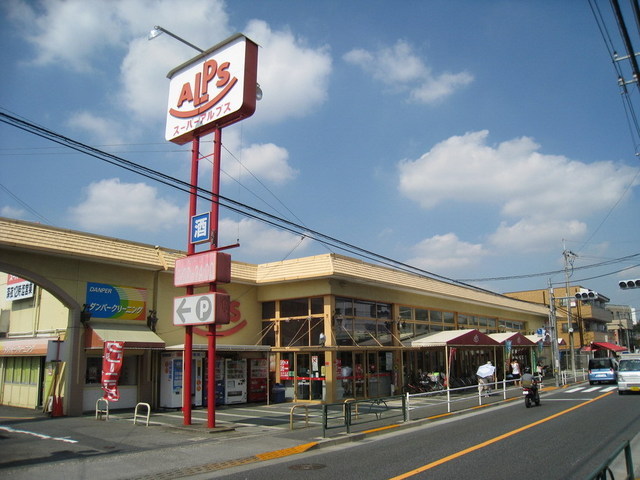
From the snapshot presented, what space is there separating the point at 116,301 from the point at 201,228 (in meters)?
6.93

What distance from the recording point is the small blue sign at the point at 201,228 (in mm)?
15932

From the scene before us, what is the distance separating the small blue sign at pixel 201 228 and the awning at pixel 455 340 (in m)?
14.9

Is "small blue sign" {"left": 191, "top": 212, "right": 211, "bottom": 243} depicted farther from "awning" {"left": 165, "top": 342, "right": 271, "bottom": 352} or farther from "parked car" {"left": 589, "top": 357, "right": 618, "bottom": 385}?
"parked car" {"left": 589, "top": 357, "right": 618, "bottom": 385}

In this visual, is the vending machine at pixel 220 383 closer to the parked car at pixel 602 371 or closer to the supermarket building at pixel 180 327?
the supermarket building at pixel 180 327

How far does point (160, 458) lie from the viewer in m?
11.2

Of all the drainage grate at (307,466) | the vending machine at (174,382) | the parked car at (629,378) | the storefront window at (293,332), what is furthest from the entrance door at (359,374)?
the drainage grate at (307,466)

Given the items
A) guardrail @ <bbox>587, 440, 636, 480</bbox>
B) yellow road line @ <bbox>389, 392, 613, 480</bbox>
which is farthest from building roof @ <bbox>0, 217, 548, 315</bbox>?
guardrail @ <bbox>587, 440, 636, 480</bbox>

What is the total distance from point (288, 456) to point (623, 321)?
10269 cm

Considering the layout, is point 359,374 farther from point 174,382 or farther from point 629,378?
point 629,378

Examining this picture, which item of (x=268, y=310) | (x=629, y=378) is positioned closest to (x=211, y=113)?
(x=268, y=310)

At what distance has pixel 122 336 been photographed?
64.9 ft

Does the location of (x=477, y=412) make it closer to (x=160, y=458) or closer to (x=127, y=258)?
(x=160, y=458)

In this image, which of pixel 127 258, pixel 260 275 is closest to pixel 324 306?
pixel 260 275

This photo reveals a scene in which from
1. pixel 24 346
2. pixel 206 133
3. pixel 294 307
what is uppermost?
pixel 206 133
